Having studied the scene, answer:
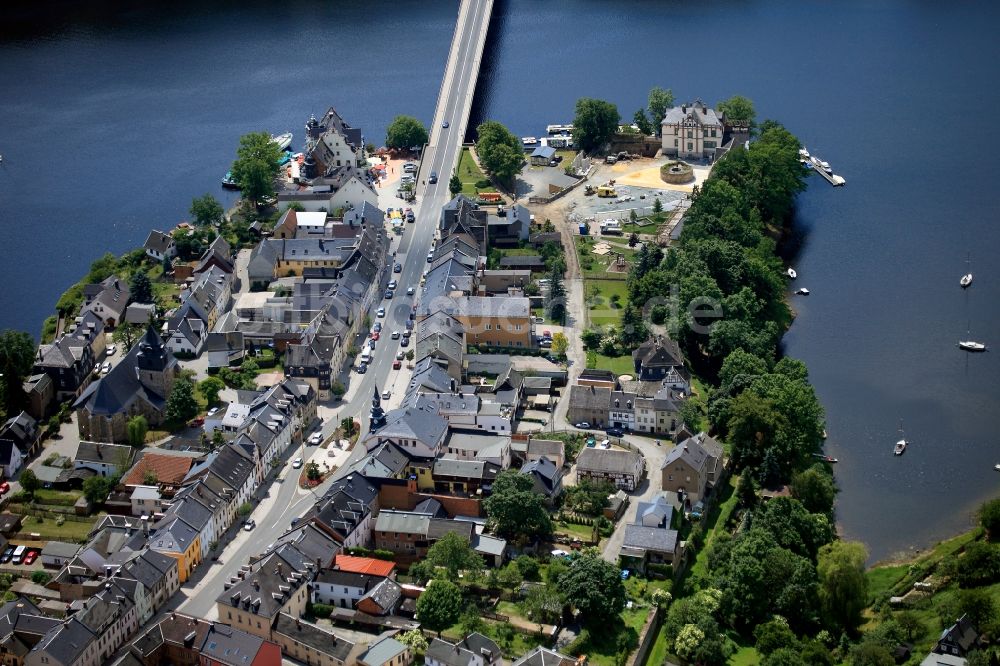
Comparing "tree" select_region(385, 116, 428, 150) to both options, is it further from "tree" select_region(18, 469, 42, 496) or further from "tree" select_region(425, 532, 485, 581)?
"tree" select_region(425, 532, 485, 581)

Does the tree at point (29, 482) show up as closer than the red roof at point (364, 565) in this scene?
No

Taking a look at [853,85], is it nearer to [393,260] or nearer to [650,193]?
[650,193]

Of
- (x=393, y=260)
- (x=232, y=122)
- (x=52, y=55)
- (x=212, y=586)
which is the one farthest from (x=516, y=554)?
(x=52, y=55)

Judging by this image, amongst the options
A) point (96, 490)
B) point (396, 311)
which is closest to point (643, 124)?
point (396, 311)

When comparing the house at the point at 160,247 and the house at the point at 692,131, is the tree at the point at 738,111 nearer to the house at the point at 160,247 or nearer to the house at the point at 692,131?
the house at the point at 692,131

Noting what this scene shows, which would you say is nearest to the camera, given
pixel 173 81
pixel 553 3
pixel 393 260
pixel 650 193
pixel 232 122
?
pixel 393 260

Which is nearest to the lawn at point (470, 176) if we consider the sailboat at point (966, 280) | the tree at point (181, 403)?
the tree at point (181, 403)
